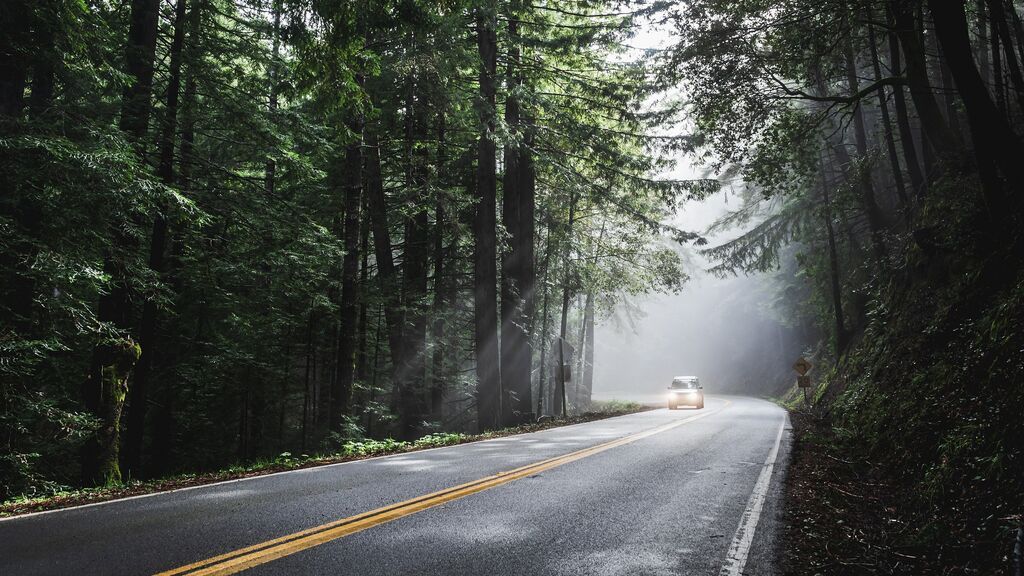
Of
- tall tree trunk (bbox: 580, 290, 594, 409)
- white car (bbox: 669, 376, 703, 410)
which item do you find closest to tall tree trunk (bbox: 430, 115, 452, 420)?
white car (bbox: 669, 376, 703, 410)

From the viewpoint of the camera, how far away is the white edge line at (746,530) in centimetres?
386

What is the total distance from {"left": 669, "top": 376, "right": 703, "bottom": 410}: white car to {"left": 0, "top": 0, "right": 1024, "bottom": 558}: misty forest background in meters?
4.91

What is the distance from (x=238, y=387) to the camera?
16156 millimetres

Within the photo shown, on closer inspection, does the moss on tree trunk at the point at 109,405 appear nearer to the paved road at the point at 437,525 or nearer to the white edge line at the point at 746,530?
the paved road at the point at 437,525

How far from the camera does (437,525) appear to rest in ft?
15.0

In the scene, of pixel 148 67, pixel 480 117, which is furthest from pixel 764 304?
pixel 148 67

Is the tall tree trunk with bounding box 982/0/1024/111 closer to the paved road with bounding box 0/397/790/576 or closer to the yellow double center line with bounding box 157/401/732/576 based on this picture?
the paved road with bounding box 0/397/790/576

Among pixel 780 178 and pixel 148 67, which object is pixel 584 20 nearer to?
pixel 780 178

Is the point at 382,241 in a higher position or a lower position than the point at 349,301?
higher

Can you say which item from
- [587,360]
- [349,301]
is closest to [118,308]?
[349,301]

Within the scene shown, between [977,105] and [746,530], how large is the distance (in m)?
7.44

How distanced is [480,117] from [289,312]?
7878 mm

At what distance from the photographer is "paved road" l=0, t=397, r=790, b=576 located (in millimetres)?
3703

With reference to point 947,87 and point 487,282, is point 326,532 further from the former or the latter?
point 947,87
